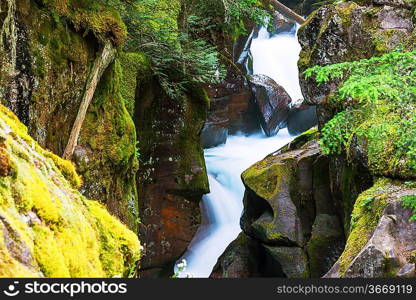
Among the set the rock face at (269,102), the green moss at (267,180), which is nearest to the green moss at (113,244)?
the green moss at (267,180)

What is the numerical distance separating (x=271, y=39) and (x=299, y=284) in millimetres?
23344

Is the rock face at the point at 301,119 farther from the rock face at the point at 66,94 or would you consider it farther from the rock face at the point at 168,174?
the rock face at the point at 66,94

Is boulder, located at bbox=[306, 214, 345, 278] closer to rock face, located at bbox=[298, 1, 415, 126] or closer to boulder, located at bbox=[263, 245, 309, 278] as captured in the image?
boulder, located at bbox=[263, 245, 309, 278]

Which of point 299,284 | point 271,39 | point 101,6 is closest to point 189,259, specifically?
point 101,6

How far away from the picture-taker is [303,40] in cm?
1121

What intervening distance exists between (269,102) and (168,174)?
8.96 metres

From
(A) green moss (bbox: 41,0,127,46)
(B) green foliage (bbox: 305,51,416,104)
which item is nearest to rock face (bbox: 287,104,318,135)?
(A) green moss (bbox: 41,0,127,46)

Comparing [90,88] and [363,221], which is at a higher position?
[90,88]

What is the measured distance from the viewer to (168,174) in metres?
11.9

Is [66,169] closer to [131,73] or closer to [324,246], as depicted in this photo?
[131,73]

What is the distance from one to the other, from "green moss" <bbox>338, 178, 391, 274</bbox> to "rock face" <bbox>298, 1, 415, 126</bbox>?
3594 mm

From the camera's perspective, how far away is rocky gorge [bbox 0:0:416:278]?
2.81 metres

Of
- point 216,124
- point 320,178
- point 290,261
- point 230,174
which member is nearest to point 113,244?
point 290,261

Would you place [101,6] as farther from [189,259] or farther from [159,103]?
[189,259]
